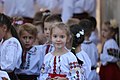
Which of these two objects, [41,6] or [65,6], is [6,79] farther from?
[41,6]

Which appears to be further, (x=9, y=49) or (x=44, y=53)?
(x=44, y=53)

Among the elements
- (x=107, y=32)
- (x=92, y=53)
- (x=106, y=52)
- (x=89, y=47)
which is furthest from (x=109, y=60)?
(x=89, y=47)

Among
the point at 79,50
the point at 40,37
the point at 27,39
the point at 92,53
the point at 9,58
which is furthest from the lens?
the point at 92,53

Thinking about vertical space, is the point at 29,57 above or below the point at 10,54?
below

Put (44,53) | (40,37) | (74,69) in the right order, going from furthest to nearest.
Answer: (40,37) → (44,53) → (74,69)

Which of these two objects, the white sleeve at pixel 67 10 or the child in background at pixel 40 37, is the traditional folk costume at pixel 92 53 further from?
the white sleeve at pixel 67 10

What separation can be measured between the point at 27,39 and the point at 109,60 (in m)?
2.16

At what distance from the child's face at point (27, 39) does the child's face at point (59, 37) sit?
801mm

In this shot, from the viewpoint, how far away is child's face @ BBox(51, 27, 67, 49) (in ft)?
19.9

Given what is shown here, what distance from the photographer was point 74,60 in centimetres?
606

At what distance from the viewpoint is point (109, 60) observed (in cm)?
873

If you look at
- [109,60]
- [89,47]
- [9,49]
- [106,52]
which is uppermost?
[9,49]

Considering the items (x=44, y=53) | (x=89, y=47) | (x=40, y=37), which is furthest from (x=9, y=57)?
(x=89, y=47)

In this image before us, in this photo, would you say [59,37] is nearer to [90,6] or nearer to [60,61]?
[60,61]
